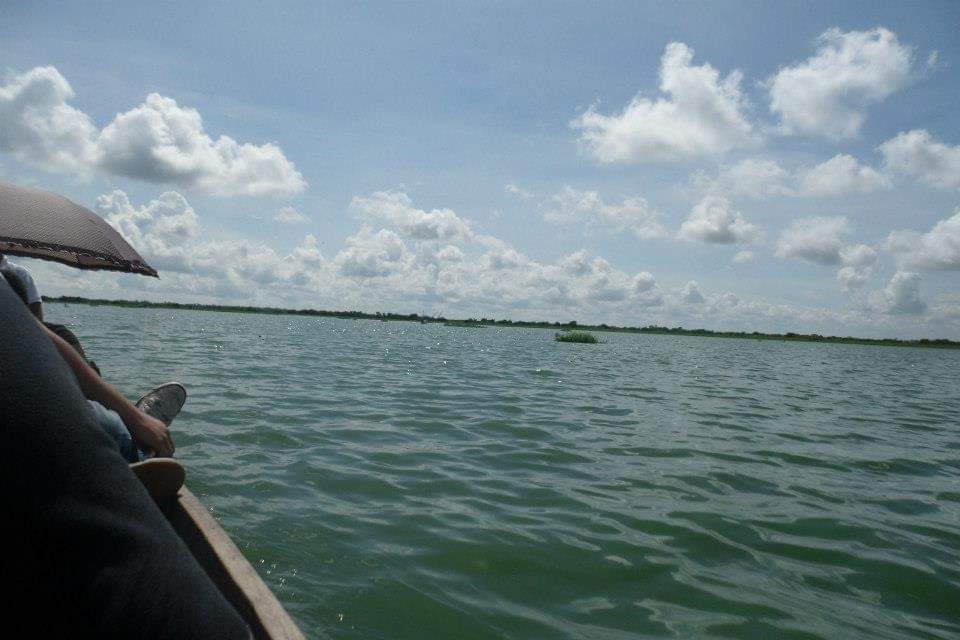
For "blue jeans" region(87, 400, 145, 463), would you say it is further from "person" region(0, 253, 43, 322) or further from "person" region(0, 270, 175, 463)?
"person" region(0, 253, 43, 322)

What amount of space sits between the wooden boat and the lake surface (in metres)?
1.25

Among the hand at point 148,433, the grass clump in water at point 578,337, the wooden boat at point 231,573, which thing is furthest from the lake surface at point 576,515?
the grass clump in water at point 578,337

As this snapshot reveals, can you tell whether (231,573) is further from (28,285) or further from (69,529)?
(28,285)

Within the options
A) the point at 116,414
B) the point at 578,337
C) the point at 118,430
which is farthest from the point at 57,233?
the point at 578,337

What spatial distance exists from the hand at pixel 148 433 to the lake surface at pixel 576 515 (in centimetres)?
154

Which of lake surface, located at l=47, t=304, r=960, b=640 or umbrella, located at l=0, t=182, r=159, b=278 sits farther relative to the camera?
umbrella, located at l=0, t=182, r=159, b=278

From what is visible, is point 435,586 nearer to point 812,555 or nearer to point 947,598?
point 812,555

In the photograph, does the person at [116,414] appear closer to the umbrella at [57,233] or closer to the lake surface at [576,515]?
the lake surface at [576,515]

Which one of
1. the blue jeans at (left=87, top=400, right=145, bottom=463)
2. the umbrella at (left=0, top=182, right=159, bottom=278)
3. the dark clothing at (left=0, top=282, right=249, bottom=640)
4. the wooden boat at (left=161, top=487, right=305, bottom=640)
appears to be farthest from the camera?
the umbrella at (left=0, top=182, right=159, bottom=278)

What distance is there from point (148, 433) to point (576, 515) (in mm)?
4575

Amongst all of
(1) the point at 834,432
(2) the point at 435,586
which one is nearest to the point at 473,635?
(2) the point at 435,586

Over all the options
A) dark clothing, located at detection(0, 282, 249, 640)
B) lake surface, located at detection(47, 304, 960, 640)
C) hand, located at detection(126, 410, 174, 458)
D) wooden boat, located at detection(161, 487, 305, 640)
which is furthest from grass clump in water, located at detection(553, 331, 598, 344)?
dark clothing, located at detection(0, 282, 249, 640)

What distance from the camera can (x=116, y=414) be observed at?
3.94 m

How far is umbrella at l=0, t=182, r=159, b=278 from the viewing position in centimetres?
592
